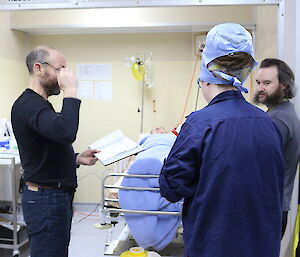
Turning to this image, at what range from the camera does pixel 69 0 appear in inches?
81.5

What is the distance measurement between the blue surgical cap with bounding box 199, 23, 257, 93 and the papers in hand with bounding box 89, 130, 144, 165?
71 cm

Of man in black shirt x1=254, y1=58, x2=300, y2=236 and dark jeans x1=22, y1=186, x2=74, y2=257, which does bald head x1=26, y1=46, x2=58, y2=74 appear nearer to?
dark jeans x1=22, y1=186, x2=74, y2=257

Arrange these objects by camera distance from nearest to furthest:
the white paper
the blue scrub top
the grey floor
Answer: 1. the blue scrub top
2. the grey floor
3. the white paper

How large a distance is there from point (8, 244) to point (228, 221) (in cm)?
230

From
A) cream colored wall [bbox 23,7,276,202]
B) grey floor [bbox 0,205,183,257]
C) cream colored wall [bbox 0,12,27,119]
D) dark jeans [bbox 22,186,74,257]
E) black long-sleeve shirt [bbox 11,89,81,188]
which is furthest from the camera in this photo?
cream colored wall [bbox 23,7,276,202]

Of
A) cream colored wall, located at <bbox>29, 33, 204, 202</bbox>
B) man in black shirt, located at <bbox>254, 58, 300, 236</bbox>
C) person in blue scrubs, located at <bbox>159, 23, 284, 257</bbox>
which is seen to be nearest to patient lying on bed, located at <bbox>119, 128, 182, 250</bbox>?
man in black shirt, located at <bbox>254, 58, 300, 236</bbox>

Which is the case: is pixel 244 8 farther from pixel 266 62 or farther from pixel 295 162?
pixel 295 162

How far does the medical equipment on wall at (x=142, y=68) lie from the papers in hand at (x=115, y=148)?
2018 millimetres

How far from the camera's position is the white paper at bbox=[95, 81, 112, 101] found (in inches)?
163

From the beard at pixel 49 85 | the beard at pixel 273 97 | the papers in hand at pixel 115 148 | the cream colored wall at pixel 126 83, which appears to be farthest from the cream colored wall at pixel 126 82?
the beard at pixel 49 85

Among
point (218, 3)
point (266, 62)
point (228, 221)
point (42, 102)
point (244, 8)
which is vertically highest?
point (244, 8)

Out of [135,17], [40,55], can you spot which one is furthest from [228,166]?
[135,17]

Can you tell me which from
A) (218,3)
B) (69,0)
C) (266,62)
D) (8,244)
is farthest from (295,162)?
(8,244)

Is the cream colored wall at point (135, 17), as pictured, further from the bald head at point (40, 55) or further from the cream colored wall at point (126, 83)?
the bald head at point (40, 55)
